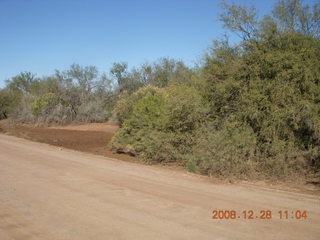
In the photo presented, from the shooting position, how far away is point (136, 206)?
7.60 metres

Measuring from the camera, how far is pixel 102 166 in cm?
1349

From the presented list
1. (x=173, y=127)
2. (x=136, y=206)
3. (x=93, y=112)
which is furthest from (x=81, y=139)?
(x=136, y=206)

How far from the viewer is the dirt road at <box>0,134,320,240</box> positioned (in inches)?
234

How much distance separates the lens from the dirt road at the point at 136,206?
19.5 ft

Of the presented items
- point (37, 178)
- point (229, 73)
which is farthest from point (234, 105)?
point (37, 178)

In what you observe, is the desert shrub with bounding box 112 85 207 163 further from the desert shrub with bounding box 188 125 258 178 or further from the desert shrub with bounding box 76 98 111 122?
the desert shrub with bounding box 76 98 111 122

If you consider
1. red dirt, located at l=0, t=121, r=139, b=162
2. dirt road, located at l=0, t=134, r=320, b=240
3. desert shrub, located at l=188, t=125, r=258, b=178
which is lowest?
dirt road, located at l=0, t=134, r=320, b=240
